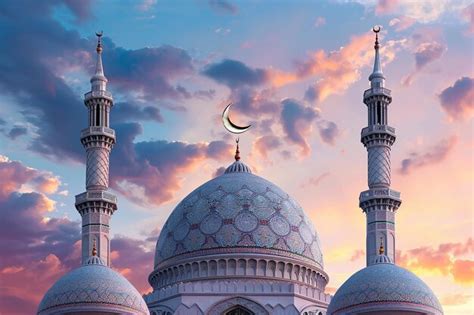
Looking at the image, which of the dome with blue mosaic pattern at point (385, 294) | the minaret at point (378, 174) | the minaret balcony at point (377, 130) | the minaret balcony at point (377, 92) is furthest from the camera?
the minaret balcony at point (377, 92)

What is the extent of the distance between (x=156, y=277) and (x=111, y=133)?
6482 mm

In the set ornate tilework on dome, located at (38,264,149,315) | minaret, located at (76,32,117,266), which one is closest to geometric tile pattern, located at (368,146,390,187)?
minaret, located at (76,32,117,266)

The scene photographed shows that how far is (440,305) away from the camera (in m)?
41.0

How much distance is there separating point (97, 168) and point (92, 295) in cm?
1028

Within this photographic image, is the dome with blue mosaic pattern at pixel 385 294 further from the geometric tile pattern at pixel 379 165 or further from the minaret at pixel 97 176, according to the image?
the minaret at pixel 97 176

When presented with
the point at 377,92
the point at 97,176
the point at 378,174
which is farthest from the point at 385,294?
the point at 97,176

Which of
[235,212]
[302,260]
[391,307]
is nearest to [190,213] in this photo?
[235,212]

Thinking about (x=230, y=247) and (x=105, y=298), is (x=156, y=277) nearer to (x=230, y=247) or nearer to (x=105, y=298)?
(x=230, y=247)

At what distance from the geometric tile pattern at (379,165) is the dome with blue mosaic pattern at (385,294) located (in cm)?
872

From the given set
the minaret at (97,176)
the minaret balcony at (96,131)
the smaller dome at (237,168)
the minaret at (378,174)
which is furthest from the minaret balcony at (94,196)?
the minaret at (378,174)

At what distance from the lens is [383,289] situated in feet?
132

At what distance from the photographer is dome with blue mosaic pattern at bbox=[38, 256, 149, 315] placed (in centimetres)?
4041

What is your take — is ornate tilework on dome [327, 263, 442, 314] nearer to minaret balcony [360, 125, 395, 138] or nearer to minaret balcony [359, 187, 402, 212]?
minaret balcony [359, 187, 402, 212]

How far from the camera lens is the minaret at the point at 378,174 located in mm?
48594
